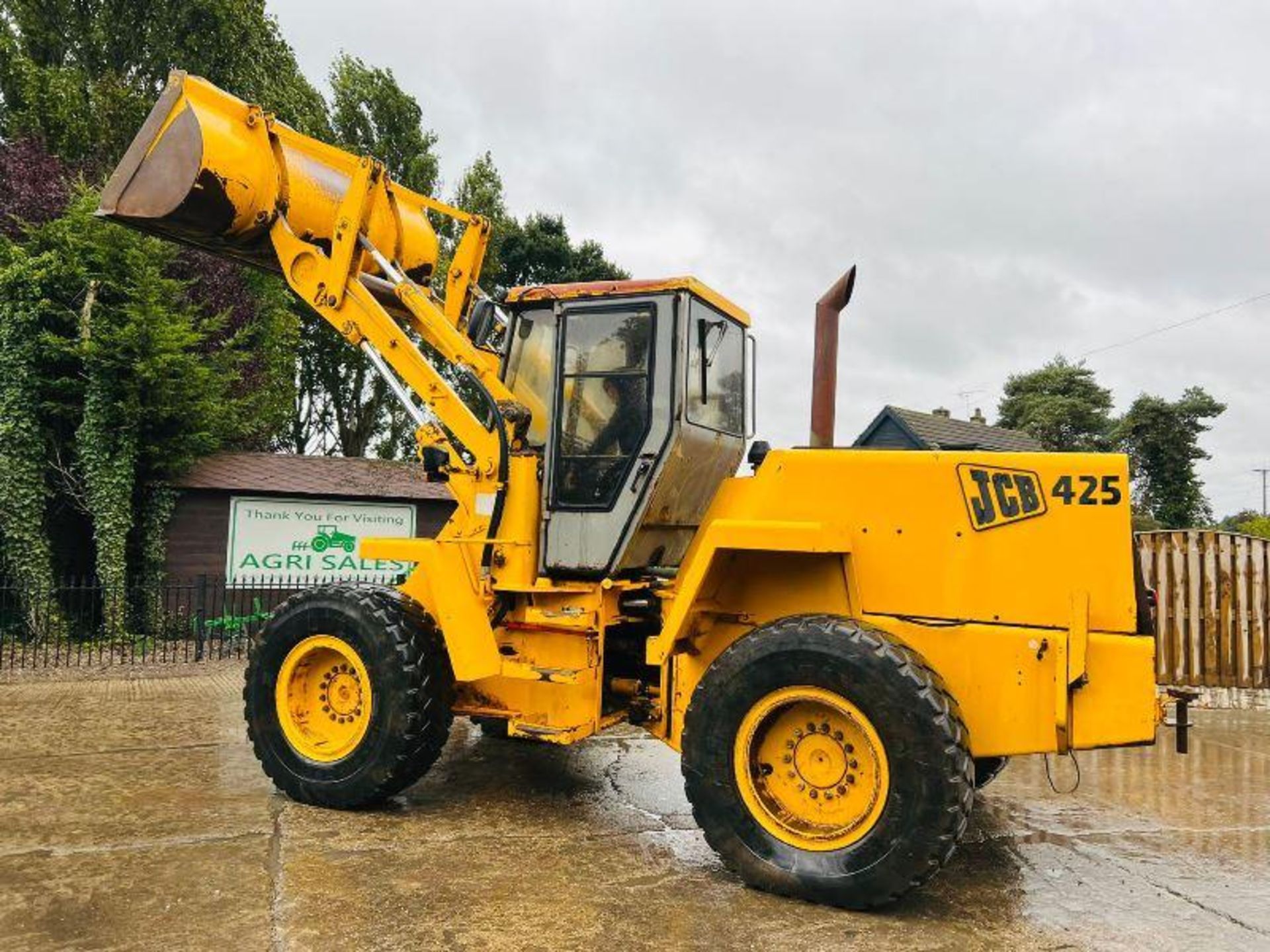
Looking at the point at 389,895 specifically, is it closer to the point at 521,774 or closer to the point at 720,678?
the point at 720,678

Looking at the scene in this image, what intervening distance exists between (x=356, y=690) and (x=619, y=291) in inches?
100

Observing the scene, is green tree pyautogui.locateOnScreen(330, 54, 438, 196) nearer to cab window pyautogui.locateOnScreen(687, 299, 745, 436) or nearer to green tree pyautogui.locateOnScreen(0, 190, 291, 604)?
green tree pyautogui.locateOnScreen(0, 190, 291, 604)

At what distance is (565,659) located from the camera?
4.70 metres

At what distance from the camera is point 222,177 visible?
4.75m

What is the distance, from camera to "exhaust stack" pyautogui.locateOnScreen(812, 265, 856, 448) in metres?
4.37

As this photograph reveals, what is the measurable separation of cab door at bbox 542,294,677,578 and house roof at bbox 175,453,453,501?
8211 mm

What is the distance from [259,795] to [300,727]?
0.43 meters

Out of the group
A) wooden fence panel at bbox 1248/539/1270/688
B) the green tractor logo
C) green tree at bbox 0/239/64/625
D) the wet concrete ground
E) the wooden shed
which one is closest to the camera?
the wet concrete ground

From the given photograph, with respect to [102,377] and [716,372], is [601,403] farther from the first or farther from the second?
[102,377]

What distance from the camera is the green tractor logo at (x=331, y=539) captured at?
13.0 m

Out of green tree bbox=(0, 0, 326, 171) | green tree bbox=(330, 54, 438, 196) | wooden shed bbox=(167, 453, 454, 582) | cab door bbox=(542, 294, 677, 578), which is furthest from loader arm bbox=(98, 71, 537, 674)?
green tree bbox=(330, 54, 438, 196)

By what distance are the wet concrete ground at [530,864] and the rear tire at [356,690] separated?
18 cm

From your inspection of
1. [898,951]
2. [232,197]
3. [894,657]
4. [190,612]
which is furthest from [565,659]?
[190,612]

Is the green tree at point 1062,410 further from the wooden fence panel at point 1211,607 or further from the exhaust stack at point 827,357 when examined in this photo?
the exhaust stack at point 827,357
